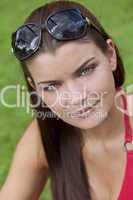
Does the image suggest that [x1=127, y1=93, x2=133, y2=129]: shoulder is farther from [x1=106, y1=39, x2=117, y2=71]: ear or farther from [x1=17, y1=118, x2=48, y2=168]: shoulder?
[x1=17, y1=118, x2=48, y2=168]: shoulder

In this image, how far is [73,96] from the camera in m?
1.83

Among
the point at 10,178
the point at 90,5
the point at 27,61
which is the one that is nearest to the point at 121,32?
the point at 90,5

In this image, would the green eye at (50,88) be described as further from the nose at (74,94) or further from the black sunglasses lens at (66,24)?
the black sunglasses lens at (66,24)

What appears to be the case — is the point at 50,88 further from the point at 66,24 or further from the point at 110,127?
the point at 110,127

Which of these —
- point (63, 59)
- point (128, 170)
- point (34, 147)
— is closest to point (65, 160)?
point (34, 147)

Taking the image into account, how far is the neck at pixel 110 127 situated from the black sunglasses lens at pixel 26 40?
376 mm

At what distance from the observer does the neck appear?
202 cm

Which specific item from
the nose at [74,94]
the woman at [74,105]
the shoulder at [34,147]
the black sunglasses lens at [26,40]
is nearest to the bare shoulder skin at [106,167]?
the woman at [74,105]

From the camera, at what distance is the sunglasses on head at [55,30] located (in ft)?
5.94

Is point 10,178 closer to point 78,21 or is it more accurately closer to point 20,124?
point 78,21

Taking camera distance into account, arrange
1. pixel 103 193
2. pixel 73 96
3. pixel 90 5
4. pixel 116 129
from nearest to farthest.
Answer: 1. pixel 73 96
2. pixel 116 129
3. pixel 103 193
4. pixel 90 5

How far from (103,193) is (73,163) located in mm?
174

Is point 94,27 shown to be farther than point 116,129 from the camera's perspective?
No

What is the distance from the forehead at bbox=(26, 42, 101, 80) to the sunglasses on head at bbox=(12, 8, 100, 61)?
3cm
